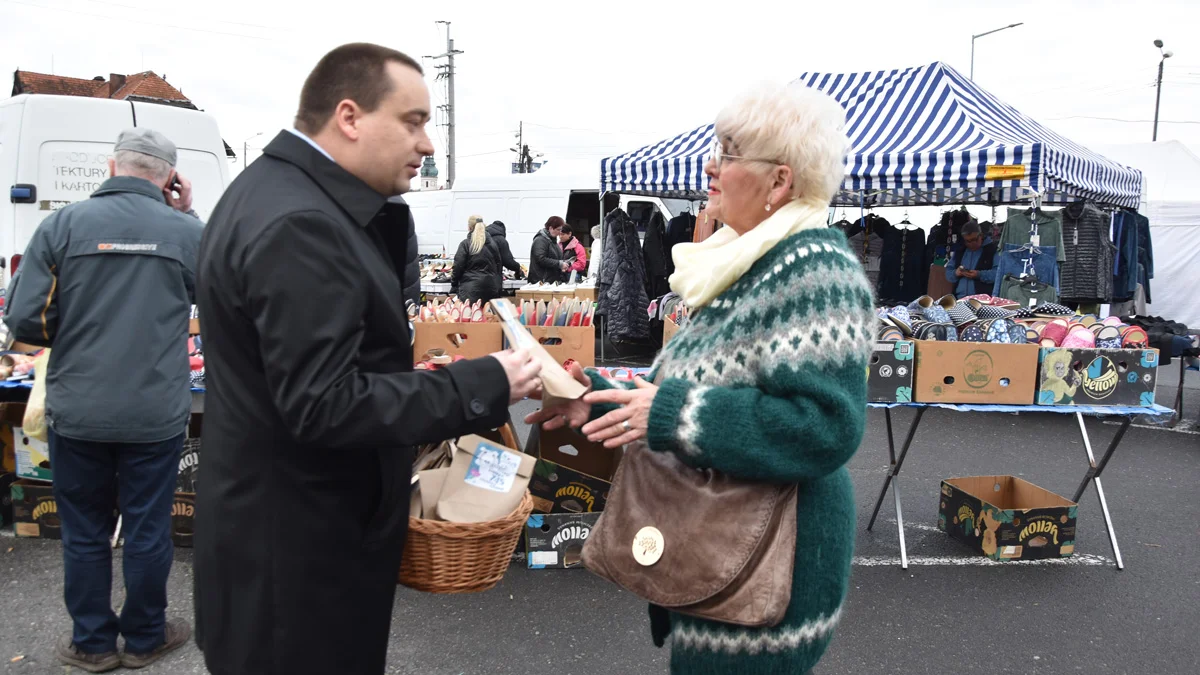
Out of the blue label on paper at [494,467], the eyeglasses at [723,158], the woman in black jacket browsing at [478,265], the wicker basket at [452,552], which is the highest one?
the eyeglasses at [723,158]

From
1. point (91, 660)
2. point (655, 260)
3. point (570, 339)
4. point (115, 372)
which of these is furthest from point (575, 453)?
point (655, 260)

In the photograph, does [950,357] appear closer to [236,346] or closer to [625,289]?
[236,346]

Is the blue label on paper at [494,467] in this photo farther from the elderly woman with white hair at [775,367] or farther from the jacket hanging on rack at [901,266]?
the jacket hanging on rack at [901,266]

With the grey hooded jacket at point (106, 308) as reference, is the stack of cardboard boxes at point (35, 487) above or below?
below

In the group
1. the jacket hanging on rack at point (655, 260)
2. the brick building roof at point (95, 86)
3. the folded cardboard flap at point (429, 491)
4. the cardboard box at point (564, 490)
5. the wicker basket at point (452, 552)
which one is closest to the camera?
the wicker basket at point (452, 552)

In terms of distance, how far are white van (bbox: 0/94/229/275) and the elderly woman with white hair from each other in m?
6.21

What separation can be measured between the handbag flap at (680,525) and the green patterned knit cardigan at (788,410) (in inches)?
2.4

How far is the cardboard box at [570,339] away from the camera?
4.19 metres

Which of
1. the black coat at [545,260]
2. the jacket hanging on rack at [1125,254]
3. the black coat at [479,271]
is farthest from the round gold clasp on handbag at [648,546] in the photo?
the black coat at [545,260]

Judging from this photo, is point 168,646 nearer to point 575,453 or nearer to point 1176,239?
point 575,453

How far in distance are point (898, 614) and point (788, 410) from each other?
2.62 m

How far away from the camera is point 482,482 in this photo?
1.84 m

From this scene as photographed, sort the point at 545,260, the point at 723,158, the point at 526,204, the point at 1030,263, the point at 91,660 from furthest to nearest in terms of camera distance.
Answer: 1. the point at 526,204
2. the point at 545,260
3. the point at 1030,263
4. the point at 91,660
5. the point at 723,158

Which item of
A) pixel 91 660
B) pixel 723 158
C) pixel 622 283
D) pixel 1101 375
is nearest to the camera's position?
pixel 723 158
